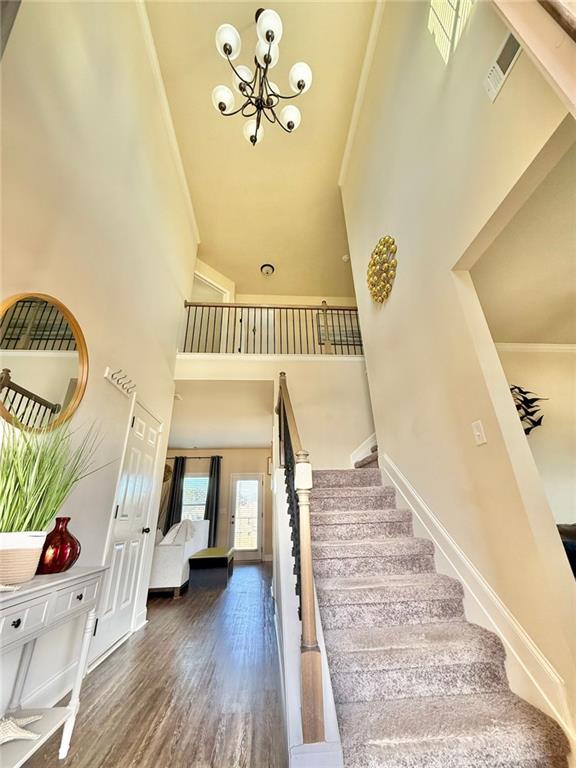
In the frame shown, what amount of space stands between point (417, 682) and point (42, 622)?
1677 mm

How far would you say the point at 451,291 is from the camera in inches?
81.7

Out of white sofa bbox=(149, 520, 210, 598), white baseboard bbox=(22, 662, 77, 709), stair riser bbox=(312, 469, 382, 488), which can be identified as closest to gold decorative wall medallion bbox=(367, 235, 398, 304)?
stair riser bbox=(312, 469, 382, 488)

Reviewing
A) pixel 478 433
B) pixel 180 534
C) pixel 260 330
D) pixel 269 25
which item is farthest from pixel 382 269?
pixel 180 534

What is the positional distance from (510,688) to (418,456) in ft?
4.39

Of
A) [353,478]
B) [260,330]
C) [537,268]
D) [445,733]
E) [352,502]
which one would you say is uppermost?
[260,330]

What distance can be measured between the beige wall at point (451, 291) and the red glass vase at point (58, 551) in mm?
2228

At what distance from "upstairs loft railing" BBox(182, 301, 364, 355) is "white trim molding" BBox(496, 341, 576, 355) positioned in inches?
83.0

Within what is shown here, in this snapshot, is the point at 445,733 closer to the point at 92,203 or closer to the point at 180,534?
the point at 92,203

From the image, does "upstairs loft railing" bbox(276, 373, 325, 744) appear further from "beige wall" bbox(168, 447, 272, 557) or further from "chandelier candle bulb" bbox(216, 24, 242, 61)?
"beige wall" bbox(168, 447, 272, 557)

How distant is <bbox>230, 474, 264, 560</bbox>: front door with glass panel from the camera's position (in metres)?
7.77

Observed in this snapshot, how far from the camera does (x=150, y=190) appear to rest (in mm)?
3584

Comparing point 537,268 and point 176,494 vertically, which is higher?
point 537,268

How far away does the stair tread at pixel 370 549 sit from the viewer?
2.19m

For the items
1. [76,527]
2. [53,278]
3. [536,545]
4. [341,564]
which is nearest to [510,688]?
[536,545]
